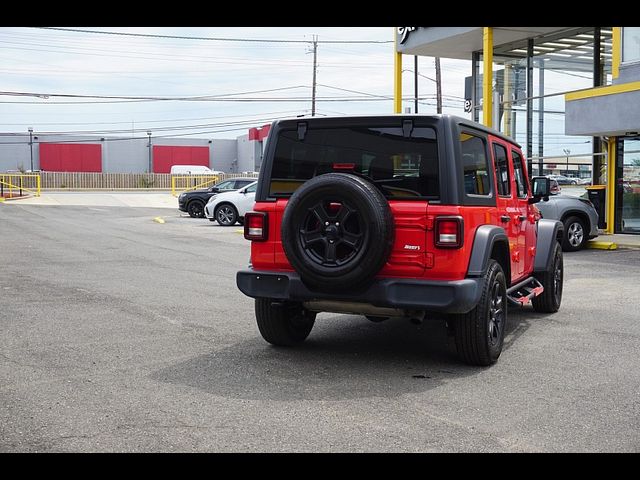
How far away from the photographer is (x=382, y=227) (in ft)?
19.3

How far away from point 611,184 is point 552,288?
12140 mm

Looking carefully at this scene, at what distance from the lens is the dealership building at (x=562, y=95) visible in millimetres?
17875

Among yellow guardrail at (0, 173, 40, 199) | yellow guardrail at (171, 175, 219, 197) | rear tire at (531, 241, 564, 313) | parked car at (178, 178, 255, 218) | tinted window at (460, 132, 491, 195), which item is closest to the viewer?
tinted window at (460, 132, 491, 195)

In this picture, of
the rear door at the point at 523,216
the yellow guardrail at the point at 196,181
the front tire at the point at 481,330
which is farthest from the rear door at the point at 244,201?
the yellow guardrail at the point at 196,181

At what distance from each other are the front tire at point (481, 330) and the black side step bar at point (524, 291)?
32.6 inches

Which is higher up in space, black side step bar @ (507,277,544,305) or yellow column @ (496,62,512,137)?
yellow column @ (496,62,512,137)

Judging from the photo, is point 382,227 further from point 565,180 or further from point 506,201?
point 565,180

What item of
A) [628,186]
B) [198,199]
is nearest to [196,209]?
[198,199]

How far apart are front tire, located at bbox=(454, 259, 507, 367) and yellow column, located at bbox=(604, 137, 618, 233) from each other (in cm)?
1447

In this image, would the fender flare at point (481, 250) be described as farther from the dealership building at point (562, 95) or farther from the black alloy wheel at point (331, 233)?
the dealership building at point (562, 95)

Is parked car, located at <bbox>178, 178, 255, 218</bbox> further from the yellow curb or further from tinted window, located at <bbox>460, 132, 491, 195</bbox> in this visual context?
tinted window, located at <bbox>460, 132, 491, 195</bbox>

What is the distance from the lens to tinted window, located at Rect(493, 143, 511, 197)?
23.7 feet

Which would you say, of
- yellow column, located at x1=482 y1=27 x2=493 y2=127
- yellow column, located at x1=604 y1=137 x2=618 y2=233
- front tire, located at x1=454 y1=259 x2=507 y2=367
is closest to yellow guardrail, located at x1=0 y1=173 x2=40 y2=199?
yellow column, located at x1=482 y1=27 x2=493 y2=127
